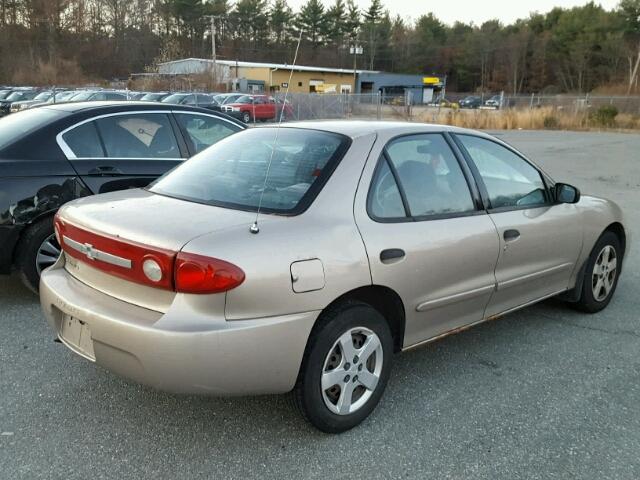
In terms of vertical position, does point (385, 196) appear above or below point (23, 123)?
below

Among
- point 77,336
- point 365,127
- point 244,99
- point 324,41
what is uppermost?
point 324,41

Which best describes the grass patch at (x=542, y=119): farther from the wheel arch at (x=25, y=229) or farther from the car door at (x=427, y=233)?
the car door at (x=427, y=233)

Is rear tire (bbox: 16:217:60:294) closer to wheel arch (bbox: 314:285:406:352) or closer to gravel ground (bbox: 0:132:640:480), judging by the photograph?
gravel ground (bbox: 0:132:640:480)

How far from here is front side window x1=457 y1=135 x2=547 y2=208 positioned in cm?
363

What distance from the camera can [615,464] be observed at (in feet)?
8.61

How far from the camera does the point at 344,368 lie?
9.09ft

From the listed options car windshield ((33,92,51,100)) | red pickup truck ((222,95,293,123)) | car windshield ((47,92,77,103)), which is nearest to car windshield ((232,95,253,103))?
red pickup truck ((222,95,293,123))

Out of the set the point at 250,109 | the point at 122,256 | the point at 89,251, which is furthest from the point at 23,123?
the point at 250,109

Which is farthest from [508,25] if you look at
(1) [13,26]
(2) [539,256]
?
(2) [539,256]

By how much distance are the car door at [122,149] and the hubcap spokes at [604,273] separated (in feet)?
12.2

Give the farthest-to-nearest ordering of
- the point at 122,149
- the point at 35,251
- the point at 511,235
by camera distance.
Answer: the point at 122,149 < the point at 35,251 < the point at 511,235

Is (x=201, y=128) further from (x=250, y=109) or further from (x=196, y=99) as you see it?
(x=250, y=109)

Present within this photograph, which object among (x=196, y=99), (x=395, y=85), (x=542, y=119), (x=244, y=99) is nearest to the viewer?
(x=196, y=99)

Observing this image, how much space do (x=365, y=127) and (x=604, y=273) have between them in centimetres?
254
